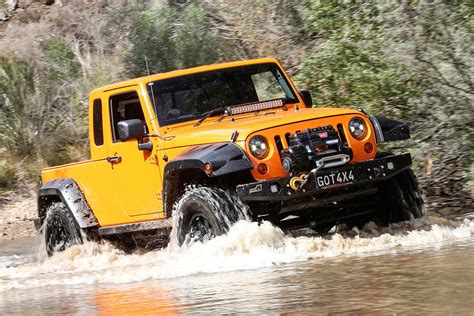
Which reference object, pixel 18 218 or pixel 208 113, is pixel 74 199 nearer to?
pixel 208 113

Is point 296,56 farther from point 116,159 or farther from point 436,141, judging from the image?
point 116,159

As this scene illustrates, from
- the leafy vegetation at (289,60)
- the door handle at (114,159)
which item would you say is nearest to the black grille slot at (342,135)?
the door handle at (114,159)

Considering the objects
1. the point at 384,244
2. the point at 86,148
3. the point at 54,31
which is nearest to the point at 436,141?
the point at 384,244

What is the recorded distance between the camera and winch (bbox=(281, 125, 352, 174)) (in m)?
7.89

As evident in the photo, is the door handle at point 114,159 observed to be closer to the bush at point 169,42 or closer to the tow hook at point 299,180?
the tow hook at point 299,180

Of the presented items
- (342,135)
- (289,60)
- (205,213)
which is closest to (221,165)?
(205,213)

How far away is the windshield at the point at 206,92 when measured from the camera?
9.22 m

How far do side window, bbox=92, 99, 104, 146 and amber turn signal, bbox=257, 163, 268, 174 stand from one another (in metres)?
2.40

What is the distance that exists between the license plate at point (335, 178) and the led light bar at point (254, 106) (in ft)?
4.87

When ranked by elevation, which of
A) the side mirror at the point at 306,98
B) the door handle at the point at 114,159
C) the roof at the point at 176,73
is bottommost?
the door handle at the point at 114,159

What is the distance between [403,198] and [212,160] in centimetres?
185

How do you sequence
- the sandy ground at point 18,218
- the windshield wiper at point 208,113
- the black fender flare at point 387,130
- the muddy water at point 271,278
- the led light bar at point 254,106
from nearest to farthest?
the muddy water at point 271,278
the black fender flare at point 387,130
the windshield wiper at point 208,113
the led light bar at point 254,106
the sandy ground at point 18,218

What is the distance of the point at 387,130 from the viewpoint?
860cm

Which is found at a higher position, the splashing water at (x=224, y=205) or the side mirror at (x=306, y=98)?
the side mirror at (x=306, y=98)
